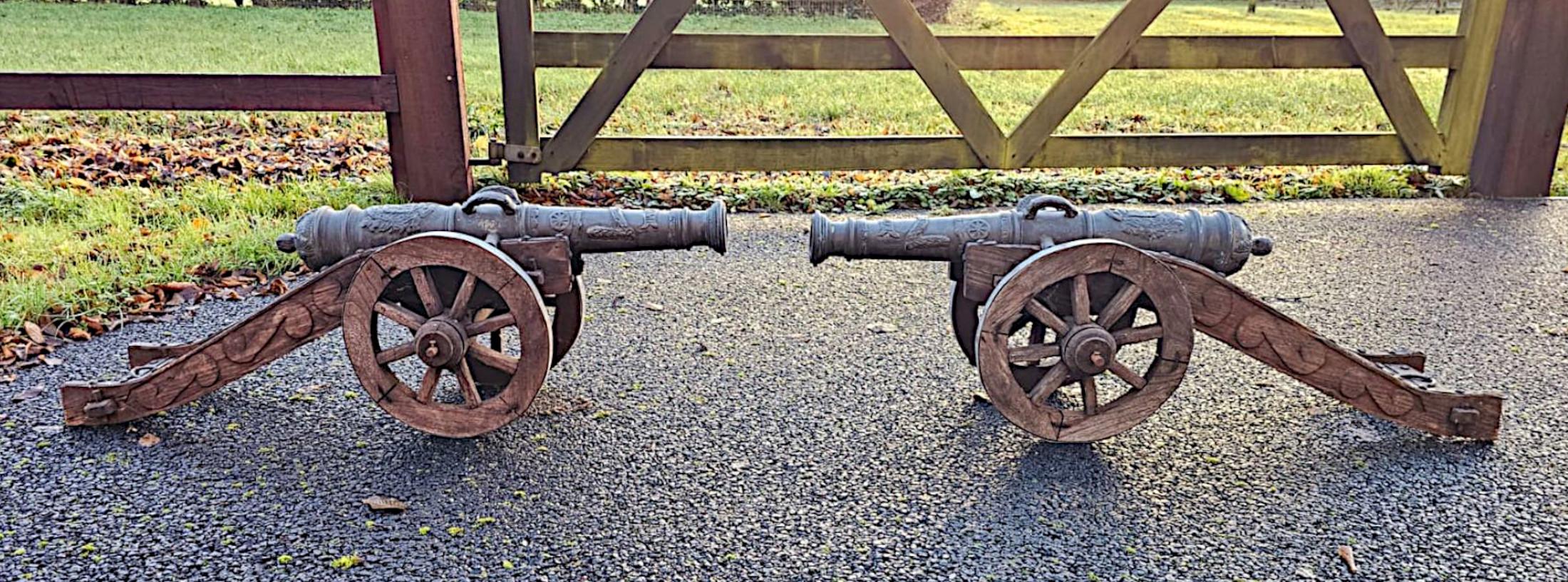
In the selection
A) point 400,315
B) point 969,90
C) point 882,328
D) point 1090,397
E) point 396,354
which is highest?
point 969,90

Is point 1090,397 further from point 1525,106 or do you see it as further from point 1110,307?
point 1525,106

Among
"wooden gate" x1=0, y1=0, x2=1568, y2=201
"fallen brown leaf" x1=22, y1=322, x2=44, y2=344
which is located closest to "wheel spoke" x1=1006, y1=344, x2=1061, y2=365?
"wooden gate" x1=0, y1=0, x2=1568, y2=201

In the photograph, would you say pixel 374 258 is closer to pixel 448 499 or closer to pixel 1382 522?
pixel 448 499

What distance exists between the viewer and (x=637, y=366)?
387cm

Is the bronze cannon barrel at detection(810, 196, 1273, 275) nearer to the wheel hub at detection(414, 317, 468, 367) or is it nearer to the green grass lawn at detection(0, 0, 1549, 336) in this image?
the wheel hub at detection(414, 317, 468, 367)

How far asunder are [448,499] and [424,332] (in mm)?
424

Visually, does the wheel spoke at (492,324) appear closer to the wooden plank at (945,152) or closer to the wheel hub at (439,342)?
the wheel hub at (439,342)

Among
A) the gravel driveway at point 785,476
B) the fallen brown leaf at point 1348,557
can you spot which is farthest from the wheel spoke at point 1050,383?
the fallen brown leaf at point 1348,557

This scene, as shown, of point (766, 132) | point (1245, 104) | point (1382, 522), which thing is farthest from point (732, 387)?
point (1245, 104)

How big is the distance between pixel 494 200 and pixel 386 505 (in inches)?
33.8

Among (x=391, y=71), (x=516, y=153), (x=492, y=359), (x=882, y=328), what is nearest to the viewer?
(x=492, y=359)

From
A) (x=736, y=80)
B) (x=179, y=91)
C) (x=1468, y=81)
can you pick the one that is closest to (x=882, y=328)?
(x=179, y=91)

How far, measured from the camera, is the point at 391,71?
5.43 m

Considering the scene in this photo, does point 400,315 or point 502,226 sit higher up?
point 502,226
